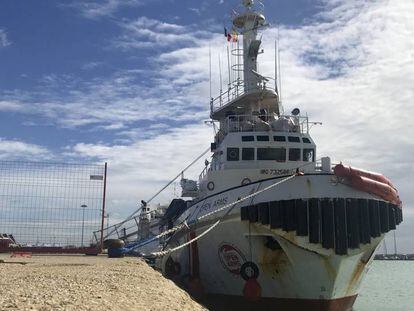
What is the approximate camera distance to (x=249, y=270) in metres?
16.8

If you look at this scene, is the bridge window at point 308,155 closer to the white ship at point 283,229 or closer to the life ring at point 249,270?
the white ship at point 283,229

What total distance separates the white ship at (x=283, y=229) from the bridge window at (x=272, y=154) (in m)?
0.03

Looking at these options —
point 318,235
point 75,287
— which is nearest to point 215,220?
point 318,235

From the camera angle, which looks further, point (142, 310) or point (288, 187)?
point (288, 187)

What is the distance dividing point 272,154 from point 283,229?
5891mm

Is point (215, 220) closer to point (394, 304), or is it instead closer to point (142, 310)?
point (142, 310)

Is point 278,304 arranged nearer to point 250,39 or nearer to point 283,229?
point 283,229

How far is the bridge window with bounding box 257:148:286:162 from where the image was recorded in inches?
810

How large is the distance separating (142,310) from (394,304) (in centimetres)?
2459

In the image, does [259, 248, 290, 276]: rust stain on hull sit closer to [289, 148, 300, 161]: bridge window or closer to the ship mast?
[289, 148, 300, 161]: bridge window

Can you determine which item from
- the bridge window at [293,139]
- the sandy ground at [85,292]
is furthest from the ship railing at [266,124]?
the sandy ground at [85,292]

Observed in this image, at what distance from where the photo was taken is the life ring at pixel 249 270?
16.7 m

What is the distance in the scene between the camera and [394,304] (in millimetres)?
28594

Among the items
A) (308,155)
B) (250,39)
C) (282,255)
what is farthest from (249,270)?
(250,39)
